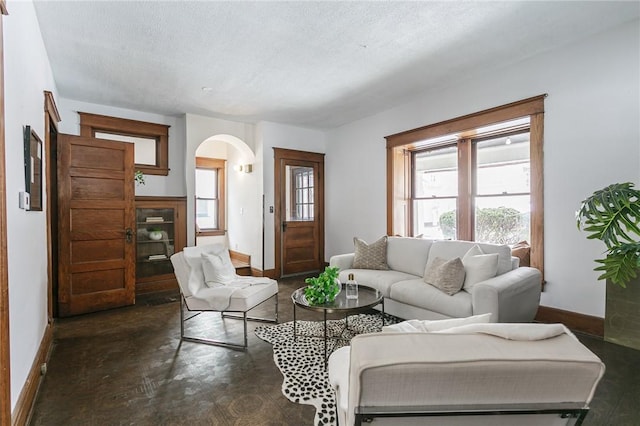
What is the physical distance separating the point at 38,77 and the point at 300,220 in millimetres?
4139

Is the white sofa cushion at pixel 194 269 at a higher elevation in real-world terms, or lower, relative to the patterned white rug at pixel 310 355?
higher

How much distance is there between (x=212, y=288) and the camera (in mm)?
3131

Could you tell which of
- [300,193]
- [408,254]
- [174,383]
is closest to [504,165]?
[408,254]

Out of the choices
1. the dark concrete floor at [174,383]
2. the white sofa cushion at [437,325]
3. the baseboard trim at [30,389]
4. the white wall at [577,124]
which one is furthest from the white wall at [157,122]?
the white sofa cushion at [437,325]

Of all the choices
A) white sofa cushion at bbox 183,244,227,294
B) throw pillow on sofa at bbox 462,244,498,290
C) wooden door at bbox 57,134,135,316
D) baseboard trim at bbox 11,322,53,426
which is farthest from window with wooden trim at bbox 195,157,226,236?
throw pillow on sofa at bbox 462,244,498,290

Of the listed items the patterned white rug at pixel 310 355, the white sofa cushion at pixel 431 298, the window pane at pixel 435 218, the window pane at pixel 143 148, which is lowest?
the patterned white rug at pixel 310 355

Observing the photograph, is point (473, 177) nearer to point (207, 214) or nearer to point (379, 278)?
point (379, 278)

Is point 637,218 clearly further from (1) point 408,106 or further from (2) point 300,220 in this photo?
(2) point 300,220

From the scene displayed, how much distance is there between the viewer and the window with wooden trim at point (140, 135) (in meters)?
4.71

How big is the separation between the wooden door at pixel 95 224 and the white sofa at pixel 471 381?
4109 millimetres

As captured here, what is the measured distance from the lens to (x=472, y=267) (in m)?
3.06

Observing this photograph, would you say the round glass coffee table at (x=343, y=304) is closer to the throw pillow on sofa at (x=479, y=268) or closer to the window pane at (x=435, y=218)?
the throw pillow on sofa at (x=479, y=268)

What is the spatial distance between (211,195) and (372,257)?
434 cm

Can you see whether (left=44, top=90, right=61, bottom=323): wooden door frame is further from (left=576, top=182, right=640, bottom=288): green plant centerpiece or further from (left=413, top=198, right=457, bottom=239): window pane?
(left=576, top=182, right=640, bottom=288): green plant centerpiece
